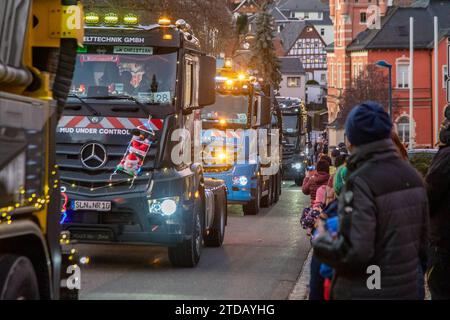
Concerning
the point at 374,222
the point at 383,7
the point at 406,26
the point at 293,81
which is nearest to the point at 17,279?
the point at 374,222

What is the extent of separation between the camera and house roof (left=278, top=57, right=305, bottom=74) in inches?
6905

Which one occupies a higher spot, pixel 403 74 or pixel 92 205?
pixel 403 74

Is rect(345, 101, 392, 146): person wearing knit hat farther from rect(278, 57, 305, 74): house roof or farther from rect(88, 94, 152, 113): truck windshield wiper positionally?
rect(278, 57, 305, 74): house roof

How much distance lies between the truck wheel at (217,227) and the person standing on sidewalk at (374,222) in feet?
35.5

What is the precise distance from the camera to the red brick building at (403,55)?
9481 centimetres

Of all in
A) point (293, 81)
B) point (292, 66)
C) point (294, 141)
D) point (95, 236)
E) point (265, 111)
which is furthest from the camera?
point (292, 66)

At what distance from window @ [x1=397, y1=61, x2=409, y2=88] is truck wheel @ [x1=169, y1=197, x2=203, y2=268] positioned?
8420 cm

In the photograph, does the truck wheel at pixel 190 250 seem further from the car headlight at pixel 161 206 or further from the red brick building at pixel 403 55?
the red brick building at pixel 403 55

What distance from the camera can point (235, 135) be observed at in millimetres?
24734

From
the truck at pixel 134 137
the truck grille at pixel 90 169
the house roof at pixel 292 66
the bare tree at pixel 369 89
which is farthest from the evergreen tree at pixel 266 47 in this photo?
the truck grille at pixel 90 169

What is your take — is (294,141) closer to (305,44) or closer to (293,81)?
(293,81)

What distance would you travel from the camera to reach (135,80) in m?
14.3

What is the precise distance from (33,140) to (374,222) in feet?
6.96
